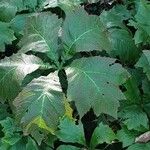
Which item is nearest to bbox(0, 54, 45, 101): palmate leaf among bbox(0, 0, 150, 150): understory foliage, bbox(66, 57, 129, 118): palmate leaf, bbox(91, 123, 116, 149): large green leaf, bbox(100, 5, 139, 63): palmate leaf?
bbox(0, 0, 150, 150): understory foliage

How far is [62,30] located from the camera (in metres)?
2.83

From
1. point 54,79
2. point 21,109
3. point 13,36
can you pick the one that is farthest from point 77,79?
point 13,36

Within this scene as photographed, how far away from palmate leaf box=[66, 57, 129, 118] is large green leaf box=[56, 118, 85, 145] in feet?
0.47

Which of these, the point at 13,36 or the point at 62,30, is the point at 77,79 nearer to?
the point at 62,30

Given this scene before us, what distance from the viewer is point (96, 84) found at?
8.29 ft

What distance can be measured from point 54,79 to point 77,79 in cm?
17

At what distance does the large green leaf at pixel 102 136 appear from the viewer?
2531 millimetres

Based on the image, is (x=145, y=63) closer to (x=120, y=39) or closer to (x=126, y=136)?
(x=120, y=39)

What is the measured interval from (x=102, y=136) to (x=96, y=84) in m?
0.35

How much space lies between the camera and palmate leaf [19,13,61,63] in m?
2.78

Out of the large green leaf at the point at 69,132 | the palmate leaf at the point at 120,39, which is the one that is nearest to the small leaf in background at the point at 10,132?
the large green leaf at the point at 69,132

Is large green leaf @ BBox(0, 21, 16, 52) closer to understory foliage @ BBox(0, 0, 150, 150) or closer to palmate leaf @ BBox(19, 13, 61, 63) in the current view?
understory foliage @ BBox(0, 0, 150, 150)

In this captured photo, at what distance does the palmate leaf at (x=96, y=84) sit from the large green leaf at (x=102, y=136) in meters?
0.16

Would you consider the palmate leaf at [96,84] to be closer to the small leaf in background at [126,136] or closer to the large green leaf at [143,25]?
the small leaf in background at [126,136]
